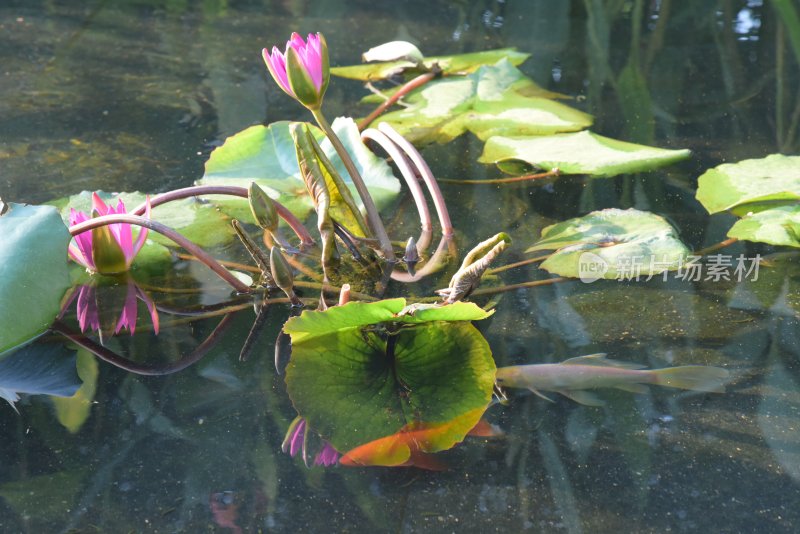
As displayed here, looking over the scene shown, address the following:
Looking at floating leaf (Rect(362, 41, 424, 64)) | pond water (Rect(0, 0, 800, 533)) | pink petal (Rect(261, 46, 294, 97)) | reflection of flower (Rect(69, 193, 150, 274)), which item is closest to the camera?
pond water (Rect(0, 0, 800, 533))

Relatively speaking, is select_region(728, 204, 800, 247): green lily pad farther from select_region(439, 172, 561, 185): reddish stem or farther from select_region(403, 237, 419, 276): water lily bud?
select_region(403, 237, 419, 276): water lily bud

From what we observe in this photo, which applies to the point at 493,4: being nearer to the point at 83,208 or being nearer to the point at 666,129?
the point at 666,129

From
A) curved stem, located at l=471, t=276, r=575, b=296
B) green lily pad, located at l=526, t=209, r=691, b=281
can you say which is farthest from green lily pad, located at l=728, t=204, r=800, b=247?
curved stem, located at l=471, t=276, r=575, b=296

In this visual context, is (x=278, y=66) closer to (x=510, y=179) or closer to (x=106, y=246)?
(x=106, y=246)

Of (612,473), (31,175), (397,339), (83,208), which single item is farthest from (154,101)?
(612,473)

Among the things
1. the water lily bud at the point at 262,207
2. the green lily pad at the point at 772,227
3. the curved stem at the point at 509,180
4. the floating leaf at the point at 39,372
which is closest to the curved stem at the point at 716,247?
the green lily pad at the point at 772,227

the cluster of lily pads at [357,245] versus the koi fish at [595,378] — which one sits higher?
the cluster of lily pads at [357,245]

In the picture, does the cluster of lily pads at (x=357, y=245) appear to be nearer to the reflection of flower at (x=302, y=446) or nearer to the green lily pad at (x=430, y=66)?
the reflection of flower at (x=302, y=446)
